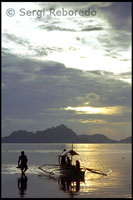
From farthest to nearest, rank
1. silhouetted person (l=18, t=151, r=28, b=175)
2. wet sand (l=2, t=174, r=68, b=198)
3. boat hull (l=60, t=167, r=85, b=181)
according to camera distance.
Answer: silhouetted person (l=18, t=151, r=28, b=175) → boat hull (l=60, t=167, r=85, b=181) → wet sand (l=2, t=174, r=68, b=198)

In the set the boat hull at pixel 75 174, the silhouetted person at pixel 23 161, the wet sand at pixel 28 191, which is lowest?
the boat hull at pixel 75 174

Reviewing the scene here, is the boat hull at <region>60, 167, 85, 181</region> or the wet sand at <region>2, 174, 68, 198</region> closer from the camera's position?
the wet sand at <region>2, 174, 68, 198</region>

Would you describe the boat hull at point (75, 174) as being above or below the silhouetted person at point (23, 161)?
below

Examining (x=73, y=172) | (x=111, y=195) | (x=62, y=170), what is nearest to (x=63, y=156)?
(x=62, y=170)

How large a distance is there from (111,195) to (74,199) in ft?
11.9

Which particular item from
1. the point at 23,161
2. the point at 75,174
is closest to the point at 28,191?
the point at 23,161

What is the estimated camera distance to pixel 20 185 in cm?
3033

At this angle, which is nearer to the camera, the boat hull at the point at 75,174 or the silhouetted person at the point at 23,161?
the boat hull at the point at 75,174

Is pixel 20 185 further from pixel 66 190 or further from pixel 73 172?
pixel 73 172

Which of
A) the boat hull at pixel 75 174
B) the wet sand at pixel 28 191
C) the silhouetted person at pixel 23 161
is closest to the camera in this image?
the wet sand at pixel 28 191

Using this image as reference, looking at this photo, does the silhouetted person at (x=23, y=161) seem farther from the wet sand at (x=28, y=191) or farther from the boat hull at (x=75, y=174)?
the boat hull at (x=75, y=174)

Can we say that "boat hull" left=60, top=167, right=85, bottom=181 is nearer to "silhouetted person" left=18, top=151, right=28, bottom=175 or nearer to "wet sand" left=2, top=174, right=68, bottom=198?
"silhouetted person" left=18, top=151, right=28, bottom=175

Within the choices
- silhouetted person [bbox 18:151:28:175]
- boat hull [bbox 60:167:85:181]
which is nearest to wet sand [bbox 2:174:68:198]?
silhouetted person [bbox 18:151:28:175]

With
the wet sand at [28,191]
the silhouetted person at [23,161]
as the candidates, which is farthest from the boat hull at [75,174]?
the wet sand at [28,191]
